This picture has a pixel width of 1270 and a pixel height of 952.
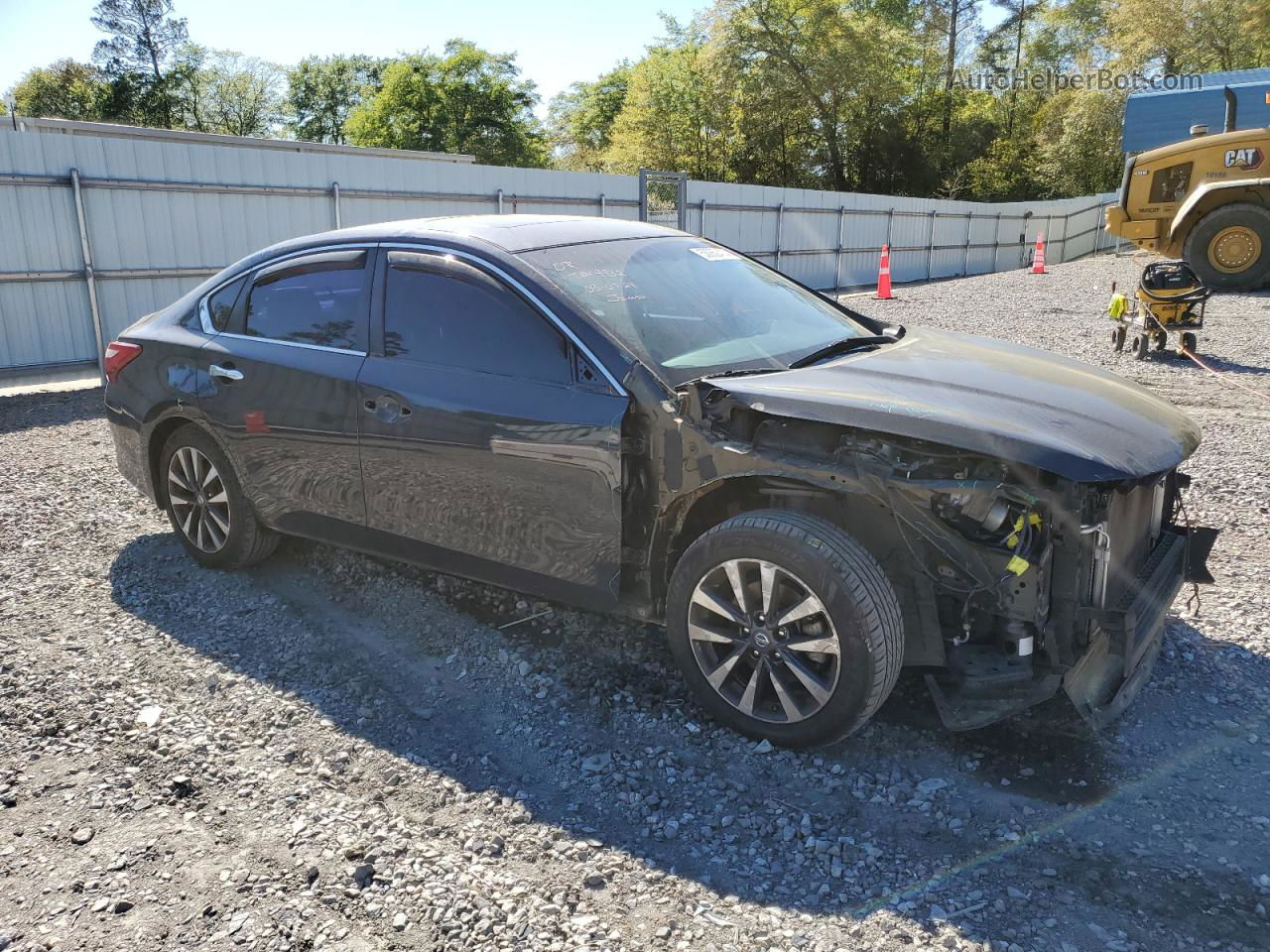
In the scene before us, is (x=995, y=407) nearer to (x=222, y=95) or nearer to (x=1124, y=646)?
(x=1124, y=646)

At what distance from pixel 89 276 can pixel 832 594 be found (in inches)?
422

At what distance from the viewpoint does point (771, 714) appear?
326 centimetres

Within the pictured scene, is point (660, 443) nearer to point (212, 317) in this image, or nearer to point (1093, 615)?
point (1093, 615)

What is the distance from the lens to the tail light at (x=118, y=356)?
4984 millimetres

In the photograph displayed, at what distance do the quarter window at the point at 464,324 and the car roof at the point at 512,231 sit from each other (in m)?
0.15

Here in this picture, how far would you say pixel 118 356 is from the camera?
507cm

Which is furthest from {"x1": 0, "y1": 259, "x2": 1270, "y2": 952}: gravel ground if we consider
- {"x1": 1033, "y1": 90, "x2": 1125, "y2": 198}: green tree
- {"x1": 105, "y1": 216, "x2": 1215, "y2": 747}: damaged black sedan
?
{"x1": 1033, "y1": 90, "x2": 1125, "y2": 198}: green tree

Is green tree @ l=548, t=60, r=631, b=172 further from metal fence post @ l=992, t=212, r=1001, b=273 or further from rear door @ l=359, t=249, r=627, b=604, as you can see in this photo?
rear door @ l=359, t=249, r=627, b=604

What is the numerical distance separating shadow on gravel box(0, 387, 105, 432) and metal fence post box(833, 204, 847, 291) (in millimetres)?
16477

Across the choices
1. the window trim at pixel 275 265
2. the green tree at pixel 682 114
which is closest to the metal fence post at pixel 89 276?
the window trim at pixel 275 265

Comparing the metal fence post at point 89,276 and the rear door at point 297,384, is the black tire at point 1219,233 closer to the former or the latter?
the rear door at point 297,384

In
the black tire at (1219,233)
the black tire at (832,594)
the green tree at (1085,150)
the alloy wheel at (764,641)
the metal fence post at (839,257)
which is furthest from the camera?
the green tree at (1085,150)

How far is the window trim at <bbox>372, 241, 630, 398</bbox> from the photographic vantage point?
3426mm

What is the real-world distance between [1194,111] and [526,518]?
3068cm
